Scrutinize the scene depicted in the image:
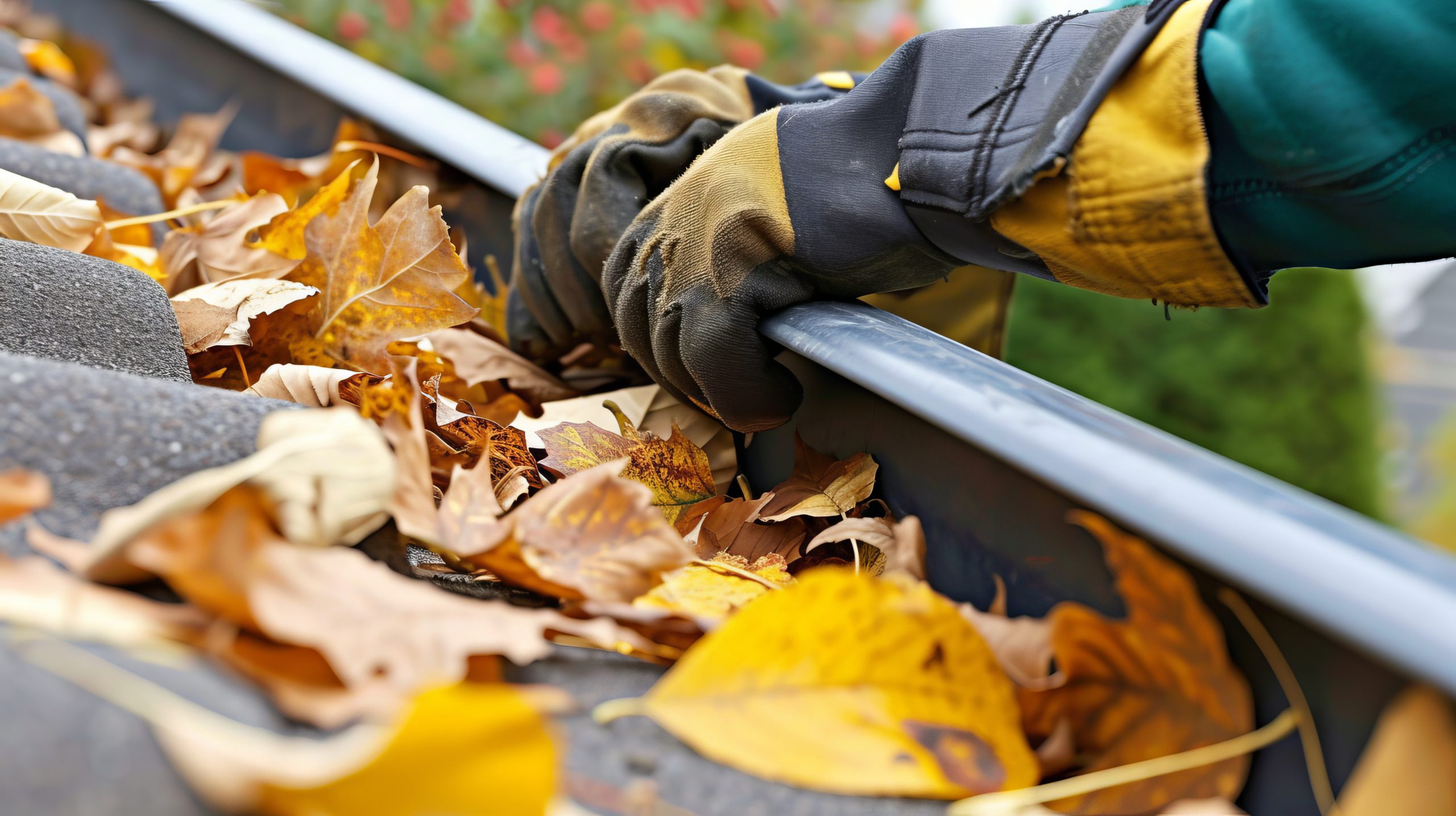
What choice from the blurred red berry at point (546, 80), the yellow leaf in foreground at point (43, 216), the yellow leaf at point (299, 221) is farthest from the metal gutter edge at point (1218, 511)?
the blurred red berry at point (546, 80)

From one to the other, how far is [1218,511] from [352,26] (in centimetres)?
328

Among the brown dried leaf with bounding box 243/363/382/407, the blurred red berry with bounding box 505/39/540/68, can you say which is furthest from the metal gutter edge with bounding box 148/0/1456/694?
the blurred red berry with bounding box 505/39/540/68

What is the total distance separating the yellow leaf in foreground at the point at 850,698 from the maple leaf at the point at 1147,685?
0.11ft

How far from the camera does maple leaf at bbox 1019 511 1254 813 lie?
0.41 m

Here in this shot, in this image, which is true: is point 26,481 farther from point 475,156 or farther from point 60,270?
point 475,156

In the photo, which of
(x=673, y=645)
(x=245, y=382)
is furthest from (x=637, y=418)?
(x=673, y=645)

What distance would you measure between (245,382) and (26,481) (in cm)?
40

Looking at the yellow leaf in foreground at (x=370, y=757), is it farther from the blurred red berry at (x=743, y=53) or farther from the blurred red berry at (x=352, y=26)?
the blurred red berry at (x=352, y=26)

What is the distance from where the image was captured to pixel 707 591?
0.57 m

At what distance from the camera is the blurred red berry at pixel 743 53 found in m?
3.15

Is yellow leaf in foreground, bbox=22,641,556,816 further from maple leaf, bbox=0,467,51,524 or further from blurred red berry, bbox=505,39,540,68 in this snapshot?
blurred red berry, bbox=505,39,540,68

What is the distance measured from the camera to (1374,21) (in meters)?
0.60

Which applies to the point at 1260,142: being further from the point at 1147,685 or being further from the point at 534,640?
the point at 534,640

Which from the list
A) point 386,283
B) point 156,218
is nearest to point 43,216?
point 156,218
